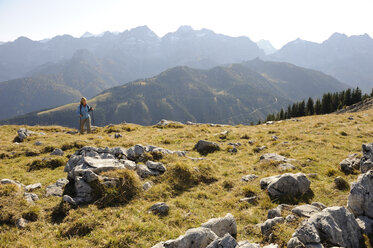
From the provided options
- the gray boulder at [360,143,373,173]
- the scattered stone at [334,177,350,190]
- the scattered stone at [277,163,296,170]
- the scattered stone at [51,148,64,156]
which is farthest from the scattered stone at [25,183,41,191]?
the gray boulder at [360,143,373,173]

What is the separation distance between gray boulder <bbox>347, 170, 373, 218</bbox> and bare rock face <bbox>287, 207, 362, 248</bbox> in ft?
3.23

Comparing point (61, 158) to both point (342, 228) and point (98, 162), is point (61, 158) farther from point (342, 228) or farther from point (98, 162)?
point (342, 228)

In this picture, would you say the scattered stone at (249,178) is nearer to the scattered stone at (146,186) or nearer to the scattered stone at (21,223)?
the scattered stone at (146,186)

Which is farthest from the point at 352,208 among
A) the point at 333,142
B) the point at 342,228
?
the point at 333,142

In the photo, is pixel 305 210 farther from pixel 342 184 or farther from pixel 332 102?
pixel 332 102

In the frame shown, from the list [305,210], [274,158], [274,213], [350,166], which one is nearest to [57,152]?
[274,213]

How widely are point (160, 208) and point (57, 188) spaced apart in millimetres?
5793

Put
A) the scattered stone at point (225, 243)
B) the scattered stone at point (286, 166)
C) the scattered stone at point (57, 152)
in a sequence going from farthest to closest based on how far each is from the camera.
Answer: the scattered stone at point (57, 152), the scattered stone at point (286, 166), the scattered stone at point (225, 243)

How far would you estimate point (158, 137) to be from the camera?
2328cm

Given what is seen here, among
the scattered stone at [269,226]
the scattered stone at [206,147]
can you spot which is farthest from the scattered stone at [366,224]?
the scattered stone at [206,147]

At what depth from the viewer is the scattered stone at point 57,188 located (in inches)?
406

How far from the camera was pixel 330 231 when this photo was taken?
20.5ft

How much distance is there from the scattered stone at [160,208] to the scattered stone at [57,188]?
491 centimetres

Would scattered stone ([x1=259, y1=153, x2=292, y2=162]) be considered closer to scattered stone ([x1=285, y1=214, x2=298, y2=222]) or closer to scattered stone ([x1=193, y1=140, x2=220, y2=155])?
scattered stone ([x1=193, y1=140, x2=220, y2=155])
